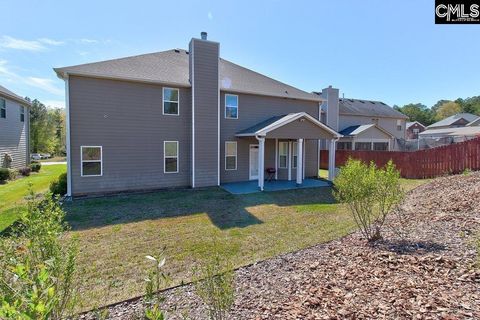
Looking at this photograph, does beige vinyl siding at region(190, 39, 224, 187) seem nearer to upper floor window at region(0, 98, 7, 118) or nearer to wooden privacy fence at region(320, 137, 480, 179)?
wooden privacy fence at region(320, 137, 480, 179)

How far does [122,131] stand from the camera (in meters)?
12.5

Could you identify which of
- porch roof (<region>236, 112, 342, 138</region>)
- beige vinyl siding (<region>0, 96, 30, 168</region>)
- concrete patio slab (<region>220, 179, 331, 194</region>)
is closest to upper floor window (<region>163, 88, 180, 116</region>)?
porch roof (<region>236, 112, 342, 138</region>)

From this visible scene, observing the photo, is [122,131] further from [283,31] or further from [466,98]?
[466,98]

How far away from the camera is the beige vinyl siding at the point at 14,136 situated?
18.2 metres

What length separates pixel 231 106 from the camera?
48.9 feet

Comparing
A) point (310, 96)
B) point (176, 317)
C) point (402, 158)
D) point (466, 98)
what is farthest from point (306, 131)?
point (466, 98)

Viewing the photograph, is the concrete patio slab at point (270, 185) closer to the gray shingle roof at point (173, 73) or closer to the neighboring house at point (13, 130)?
the gray shingle roof at point (173, 73)

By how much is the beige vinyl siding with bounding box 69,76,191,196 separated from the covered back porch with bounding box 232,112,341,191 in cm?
360

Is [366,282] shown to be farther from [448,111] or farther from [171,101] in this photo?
[448,111]

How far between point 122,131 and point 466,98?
371 feet

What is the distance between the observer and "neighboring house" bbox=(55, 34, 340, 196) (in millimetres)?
11875

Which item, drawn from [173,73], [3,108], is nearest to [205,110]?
[173,73]

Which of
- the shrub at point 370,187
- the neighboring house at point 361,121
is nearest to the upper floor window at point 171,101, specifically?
the shrub at point 370,187

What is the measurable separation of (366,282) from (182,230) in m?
5.09
